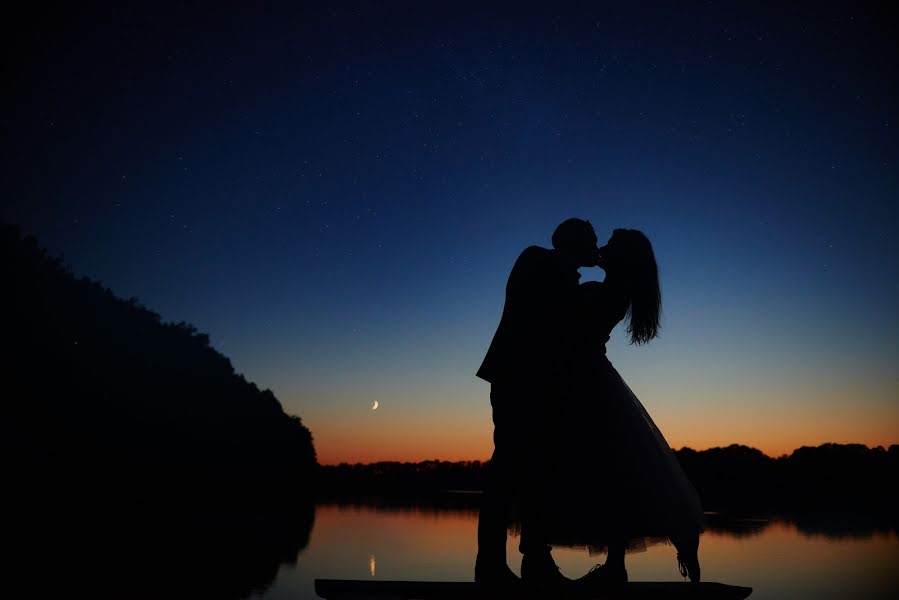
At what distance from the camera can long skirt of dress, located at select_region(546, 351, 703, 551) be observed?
162 inches

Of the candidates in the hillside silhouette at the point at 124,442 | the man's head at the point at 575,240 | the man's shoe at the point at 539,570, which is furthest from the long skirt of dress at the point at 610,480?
the hillside silhouette at the point at 124,442

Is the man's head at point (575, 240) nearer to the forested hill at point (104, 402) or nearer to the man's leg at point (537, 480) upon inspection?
the man's leg at point (537, 480)

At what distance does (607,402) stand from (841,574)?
18.6 metres

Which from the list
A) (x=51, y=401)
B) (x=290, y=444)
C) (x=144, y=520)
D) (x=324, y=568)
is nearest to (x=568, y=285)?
(x=324, y=568)

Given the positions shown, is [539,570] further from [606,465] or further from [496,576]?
[606,465]

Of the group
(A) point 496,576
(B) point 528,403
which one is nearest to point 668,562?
(A) point 496,576

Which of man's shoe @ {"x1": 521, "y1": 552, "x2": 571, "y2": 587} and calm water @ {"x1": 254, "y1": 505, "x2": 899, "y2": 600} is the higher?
man's shoe @ {"x1": 521, "y1": 552, "x2": 571, "y2": 587}

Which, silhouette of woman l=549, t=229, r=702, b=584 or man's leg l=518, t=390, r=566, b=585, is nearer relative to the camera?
man's leg l=518, t=390, r=566, b=585

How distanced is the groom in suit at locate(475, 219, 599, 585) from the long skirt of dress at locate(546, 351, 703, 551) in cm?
30

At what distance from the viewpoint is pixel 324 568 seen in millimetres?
16109

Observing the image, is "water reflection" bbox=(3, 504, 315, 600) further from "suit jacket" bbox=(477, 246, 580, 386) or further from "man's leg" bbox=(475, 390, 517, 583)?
"suit jacket" bbox=(477, 246, 580, 386)

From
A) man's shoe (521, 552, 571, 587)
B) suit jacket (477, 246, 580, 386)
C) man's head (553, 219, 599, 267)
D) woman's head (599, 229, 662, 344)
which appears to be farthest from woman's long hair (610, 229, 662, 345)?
man's shoe (521, 552, 571, 587)

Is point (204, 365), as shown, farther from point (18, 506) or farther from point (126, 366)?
point (18, 506)

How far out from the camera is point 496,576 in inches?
142
